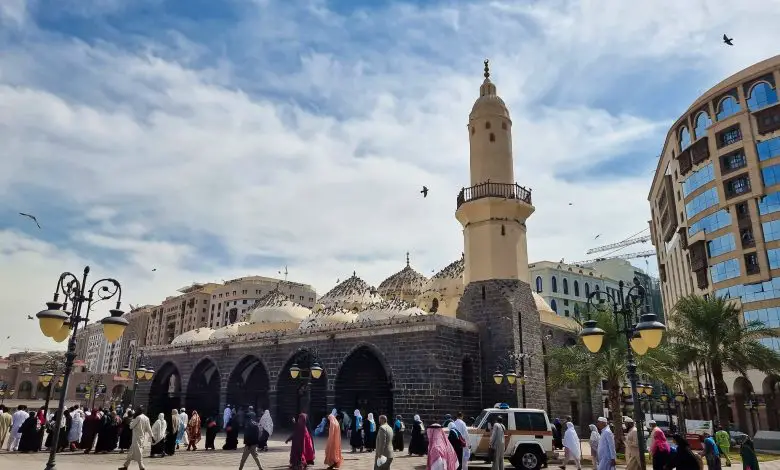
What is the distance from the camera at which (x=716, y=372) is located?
21.8 meters

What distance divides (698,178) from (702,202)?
5.74ft

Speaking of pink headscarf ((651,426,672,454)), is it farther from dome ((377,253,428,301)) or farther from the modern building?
the modern building

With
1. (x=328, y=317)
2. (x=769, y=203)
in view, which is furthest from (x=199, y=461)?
(x=769, y=203)

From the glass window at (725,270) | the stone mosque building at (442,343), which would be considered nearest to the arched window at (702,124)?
the glass window at (725,270)

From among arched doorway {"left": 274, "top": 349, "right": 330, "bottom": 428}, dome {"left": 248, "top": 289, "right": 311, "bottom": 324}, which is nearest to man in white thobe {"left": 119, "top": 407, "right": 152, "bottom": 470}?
arched doorway {"left": 274, "top": 349, "right": 330, "bottom": 428}

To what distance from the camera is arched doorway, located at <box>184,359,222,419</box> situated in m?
30.2

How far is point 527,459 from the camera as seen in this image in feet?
44.3

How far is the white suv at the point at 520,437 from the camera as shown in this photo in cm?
1348

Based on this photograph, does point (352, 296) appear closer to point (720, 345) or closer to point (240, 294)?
point (720, 345)

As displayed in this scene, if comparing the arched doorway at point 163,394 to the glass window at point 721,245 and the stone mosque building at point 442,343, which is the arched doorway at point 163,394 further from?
the glass window at point 721,245

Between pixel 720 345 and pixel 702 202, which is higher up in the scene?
pixel 702 202

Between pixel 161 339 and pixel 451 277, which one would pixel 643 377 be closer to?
pixel 451 277

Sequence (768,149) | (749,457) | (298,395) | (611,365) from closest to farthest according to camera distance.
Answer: (749,457) → (611,365) → (298,395) → (768,149)

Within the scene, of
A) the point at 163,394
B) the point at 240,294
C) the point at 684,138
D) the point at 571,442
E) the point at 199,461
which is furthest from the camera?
the point at 240,294
